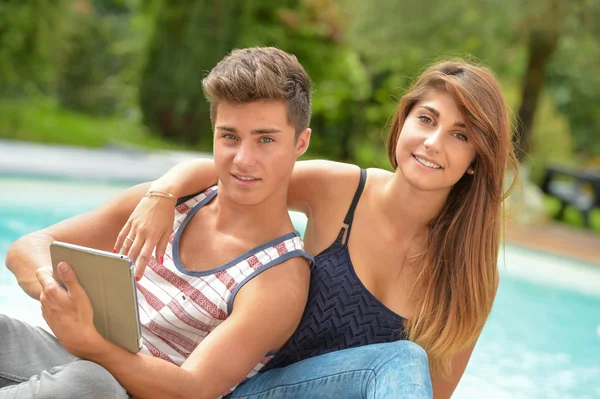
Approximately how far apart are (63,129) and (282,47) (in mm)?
4122

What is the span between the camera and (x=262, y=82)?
2.04 meters

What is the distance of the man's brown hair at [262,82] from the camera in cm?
204

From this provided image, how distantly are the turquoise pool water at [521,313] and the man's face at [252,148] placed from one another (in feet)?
8.19

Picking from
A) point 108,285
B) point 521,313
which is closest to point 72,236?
point 108,285

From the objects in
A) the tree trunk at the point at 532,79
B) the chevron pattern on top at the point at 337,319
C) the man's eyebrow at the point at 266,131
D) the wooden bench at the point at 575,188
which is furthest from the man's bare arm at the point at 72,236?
the wooden bench at the point at 575,188

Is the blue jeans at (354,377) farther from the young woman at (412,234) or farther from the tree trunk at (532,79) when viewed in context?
the tree trunk at (532,79)

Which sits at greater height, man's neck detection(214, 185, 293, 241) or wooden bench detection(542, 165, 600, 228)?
man's neck detection(214, 185, 293, 241)

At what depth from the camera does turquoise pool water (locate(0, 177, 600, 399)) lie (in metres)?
4.71

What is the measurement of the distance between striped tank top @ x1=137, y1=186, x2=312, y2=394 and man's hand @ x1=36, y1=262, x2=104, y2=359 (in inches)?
15.1

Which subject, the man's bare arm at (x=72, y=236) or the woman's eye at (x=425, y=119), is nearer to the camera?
the man's bare arm at (x=72, y=236)

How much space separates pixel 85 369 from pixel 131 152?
940 cm

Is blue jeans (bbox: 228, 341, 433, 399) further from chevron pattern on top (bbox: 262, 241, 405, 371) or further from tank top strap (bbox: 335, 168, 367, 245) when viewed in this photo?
tank top strap (bbox: 335, 168, 367, 245)

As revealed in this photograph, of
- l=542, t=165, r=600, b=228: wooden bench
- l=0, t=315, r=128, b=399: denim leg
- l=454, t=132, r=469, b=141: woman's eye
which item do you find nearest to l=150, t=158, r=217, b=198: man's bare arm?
l=0, t=315, r=128, b=399: denim leg

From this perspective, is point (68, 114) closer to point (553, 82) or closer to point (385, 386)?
point (553, 82)
